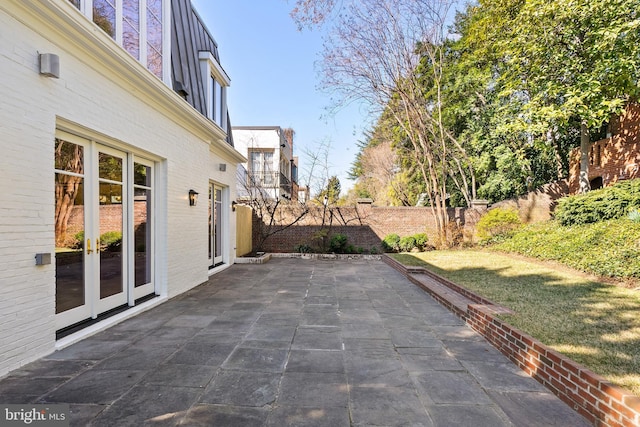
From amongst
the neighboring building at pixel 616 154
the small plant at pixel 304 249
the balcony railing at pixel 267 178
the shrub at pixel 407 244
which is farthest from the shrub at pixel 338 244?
the neighboring building at pixel 616 154

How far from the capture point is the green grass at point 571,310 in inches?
→ 103

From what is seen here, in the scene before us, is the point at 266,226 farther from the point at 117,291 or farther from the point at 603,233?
the point at 603,233

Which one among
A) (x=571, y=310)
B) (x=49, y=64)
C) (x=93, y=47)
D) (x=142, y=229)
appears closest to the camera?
(x=49, y=64)

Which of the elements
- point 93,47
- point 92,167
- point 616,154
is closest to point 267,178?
point 92,167

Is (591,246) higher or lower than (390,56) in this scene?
lower

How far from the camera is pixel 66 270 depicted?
140 inches

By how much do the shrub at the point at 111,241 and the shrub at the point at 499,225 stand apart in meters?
11.9

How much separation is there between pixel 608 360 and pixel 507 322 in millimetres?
910

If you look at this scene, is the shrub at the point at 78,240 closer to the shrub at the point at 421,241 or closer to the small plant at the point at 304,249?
the small plant at the point at 304,249

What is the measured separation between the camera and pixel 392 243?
11867 mm

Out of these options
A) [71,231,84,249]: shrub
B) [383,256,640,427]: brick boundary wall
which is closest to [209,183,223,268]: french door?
[71,231,84,249]: shrub

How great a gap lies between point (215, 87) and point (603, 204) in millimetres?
11913

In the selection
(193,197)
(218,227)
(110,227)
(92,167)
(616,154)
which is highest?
(616,154)

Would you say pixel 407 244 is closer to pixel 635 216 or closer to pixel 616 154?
pixel 635 216
